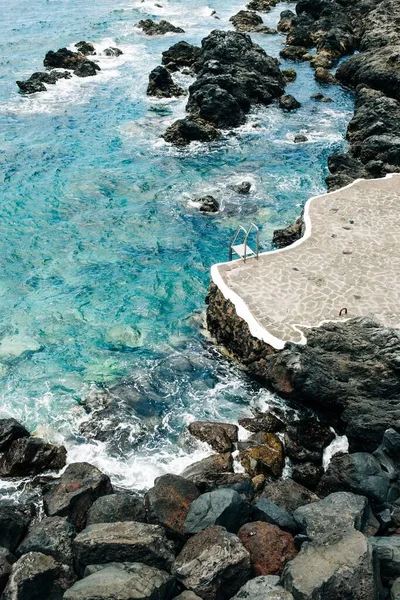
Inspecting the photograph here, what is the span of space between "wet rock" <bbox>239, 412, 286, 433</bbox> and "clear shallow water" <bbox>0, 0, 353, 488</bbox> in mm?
735

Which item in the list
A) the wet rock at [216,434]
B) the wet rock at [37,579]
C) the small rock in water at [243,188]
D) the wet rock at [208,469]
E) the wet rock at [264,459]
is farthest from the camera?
the small rock in water at [243,188]

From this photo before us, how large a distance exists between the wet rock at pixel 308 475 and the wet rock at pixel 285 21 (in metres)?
57.1

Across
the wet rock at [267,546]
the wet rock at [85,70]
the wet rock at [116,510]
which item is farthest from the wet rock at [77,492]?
the wet rock at [85,70]

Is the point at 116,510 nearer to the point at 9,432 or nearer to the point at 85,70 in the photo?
the point at 9,432

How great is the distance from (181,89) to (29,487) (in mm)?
36402

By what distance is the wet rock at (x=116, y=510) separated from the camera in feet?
43.0

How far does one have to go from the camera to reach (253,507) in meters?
13.0

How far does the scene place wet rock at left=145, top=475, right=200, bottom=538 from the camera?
12.8 metres

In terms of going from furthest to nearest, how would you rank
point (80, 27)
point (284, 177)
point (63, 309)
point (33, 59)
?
point (80, 27) → point (33, 59) → point (284, 177) → point (63, 309)

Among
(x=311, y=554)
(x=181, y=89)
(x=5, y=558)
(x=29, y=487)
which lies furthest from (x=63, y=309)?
(x=181, y=89)

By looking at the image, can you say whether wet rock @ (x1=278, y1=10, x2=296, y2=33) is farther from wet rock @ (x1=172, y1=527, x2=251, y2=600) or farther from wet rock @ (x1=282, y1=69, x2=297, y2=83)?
wet rock @ (x1=172, y1=527, x2=251, y2=600)

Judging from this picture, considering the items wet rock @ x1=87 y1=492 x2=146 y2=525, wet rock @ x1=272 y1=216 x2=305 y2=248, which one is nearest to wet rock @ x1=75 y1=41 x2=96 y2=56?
wet rock @ x1=272 y1=216 x2=305 y2=248

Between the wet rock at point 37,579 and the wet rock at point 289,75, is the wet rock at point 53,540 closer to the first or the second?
the wet rock at point 37,579

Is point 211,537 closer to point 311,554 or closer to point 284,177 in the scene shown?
point 311,554
